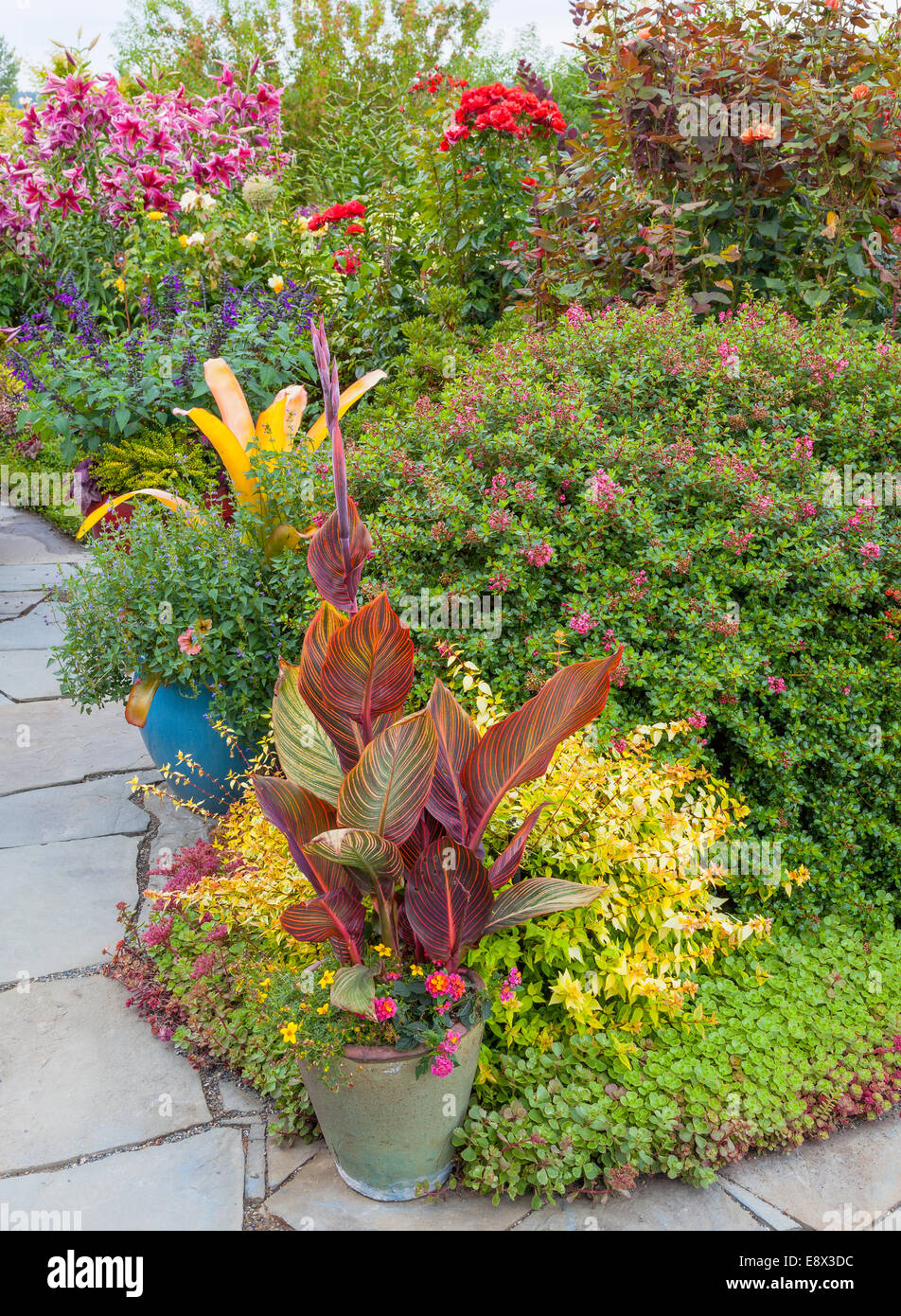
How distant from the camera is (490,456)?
296cm

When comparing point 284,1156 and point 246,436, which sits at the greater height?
point 246,436

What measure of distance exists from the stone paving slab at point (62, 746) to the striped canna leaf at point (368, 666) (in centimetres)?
224

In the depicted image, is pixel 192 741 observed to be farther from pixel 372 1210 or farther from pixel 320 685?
pixel 372 1210

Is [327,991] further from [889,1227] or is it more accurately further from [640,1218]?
[889,1227]

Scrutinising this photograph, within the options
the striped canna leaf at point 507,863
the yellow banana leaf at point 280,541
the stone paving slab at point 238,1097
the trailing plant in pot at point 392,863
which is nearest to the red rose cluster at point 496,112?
the yellow banana leaf at point 280,541

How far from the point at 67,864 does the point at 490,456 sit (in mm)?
1884

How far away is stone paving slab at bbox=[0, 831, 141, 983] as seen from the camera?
272 centimetres

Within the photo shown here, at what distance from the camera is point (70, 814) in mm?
3465

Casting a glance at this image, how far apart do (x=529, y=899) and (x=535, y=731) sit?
0.36 metres

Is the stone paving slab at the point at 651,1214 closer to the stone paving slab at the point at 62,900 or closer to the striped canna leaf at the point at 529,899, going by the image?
the striped canna leaf at the point at 529,899

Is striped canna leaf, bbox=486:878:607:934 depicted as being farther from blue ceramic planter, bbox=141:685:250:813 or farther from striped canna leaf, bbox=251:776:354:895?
blue ceramic planter, bbox=141:685:250:813

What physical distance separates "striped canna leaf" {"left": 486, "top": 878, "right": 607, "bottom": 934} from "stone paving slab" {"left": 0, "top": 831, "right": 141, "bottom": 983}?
4.52 feet

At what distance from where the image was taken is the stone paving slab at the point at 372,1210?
6.32 ft

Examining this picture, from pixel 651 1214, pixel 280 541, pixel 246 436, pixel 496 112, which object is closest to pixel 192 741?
pixel 280 541
